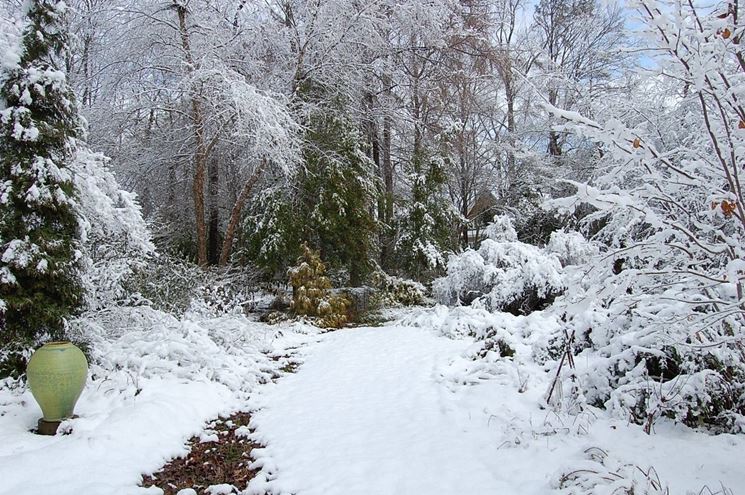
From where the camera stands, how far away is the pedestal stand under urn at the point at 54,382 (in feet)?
11.1

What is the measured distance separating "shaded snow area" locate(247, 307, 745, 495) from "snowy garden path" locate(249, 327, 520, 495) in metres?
0.01

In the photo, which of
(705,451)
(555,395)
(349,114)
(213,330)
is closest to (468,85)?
(349,114)

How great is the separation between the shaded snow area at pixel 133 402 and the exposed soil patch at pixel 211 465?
0.31 feet

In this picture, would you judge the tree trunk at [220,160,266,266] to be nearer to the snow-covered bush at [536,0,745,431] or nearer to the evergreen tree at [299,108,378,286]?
the evergreen tree at [299,108,378,286]

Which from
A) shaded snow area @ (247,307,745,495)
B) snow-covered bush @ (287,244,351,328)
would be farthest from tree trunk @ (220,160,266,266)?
shaded snow area @ (247,307,745,495)

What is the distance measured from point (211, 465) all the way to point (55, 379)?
1264 mm

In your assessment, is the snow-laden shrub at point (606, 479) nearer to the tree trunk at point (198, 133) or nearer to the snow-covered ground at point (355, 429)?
the snow-covered ground at point (355, 429)

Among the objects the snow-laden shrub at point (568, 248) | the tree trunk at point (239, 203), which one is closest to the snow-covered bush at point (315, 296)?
the tree trunk at point (239, 203)

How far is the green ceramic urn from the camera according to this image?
3.37 meters

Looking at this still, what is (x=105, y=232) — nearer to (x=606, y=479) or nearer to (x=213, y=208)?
(x=606, y=479)

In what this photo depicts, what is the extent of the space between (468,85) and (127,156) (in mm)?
8919

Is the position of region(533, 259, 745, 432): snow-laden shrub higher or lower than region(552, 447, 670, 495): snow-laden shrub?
higher

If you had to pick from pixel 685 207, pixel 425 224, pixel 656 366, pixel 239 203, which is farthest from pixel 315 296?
pixel 685 207

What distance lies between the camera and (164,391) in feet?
14.4
